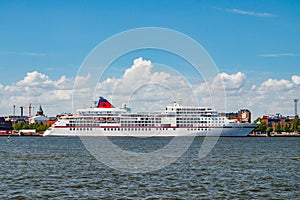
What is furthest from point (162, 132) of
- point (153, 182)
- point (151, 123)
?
point (153, 182)

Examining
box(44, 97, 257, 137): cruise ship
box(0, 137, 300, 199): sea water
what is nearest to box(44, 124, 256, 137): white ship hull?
box(44, 97, 257, 137): cruise ship

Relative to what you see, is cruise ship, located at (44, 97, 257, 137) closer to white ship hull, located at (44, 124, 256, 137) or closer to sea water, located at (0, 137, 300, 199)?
white ship hull, located at (44, 124, 256, 137)

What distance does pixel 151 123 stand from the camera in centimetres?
11444

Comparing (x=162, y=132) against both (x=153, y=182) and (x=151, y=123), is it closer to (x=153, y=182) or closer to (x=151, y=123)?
(x=151, y=123)

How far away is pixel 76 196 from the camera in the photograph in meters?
23.9

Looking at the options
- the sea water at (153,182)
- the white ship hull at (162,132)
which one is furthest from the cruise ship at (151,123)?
the sea water at (153,182)

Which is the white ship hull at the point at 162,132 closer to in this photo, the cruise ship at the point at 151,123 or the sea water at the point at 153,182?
the cruise ship at the point at 151,123

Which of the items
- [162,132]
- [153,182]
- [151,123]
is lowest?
[153,182]

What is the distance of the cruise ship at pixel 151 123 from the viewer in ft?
371

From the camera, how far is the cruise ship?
113062mm

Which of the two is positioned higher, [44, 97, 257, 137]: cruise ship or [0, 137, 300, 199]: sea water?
[44, 97, 257, 137]: cruise ship

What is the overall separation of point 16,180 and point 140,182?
6.68 m

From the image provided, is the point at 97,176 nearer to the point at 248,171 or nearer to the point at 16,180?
the point at 16,180

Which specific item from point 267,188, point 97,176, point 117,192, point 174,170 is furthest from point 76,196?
point 174,170
